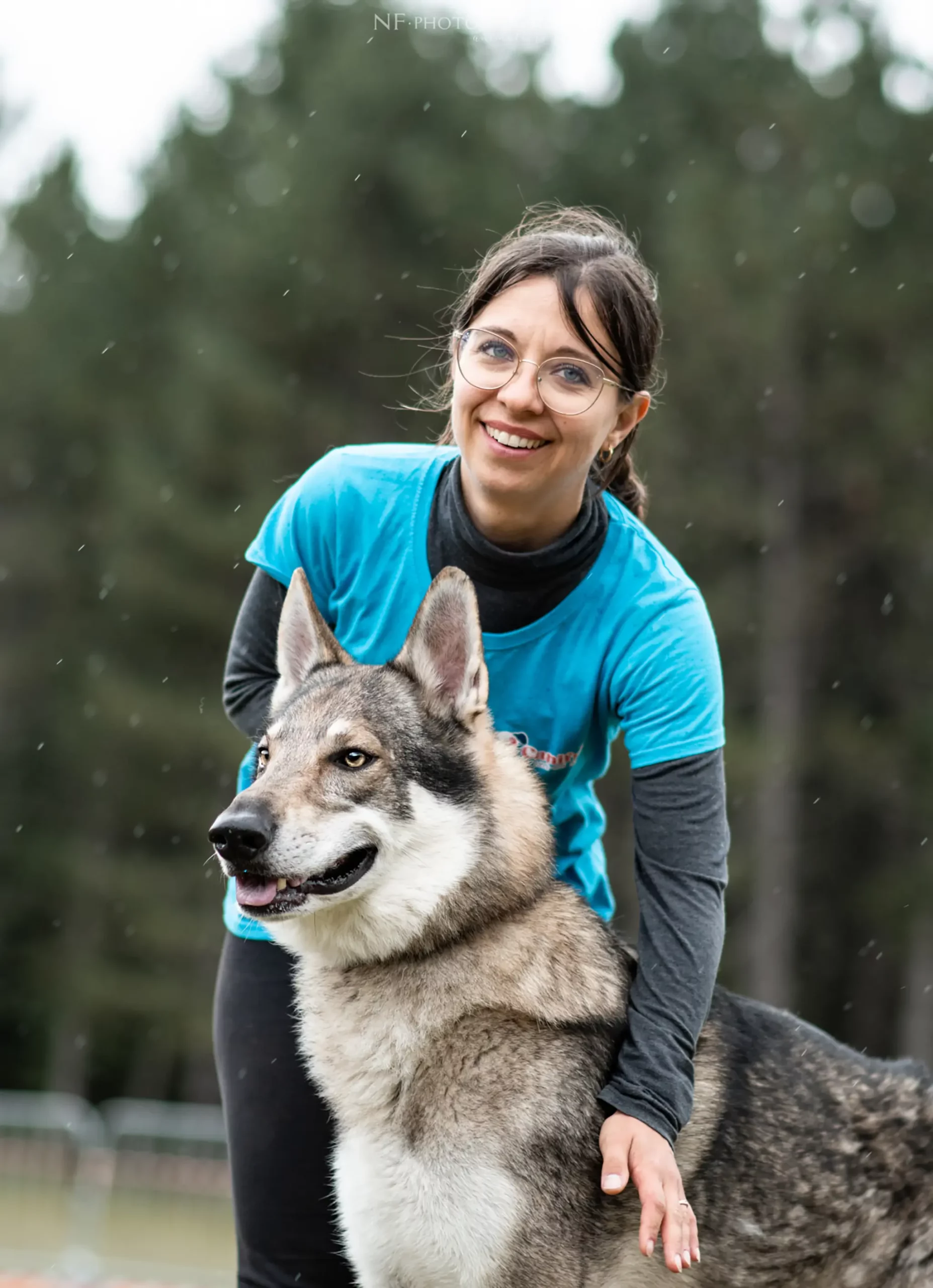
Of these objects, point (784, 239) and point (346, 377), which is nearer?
point (784, 239)

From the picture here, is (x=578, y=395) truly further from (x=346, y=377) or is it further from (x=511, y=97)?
(x=511, y=97)

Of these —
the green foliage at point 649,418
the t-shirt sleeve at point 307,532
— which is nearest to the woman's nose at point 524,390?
the t-shirt sleeve at point 307,532

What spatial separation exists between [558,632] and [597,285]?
2.81ft

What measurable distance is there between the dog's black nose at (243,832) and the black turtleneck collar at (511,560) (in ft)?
2.57

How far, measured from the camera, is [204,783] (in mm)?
24641

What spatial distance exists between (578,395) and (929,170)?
1986 cm

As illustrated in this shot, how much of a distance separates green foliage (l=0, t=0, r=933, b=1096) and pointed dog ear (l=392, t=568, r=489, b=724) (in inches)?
611

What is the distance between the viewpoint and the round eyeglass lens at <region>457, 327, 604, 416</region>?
11.9 ft

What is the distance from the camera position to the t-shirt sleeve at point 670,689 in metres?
3.47

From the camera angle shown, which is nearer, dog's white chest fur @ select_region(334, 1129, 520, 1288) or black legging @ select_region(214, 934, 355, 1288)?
dog's white chest fur @ select_region(334, 1129, 520, 1288)

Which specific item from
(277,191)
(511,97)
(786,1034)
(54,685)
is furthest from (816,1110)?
(54,685)

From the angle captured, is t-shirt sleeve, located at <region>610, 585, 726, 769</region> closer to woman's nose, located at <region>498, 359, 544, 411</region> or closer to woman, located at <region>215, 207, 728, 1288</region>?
woman, located at <region>215, 207, 728, 1288</region>

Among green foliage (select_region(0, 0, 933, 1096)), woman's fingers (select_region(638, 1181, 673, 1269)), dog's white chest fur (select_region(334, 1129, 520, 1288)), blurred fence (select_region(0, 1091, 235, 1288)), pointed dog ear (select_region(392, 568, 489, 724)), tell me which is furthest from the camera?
green foliage (select_region(0, 0, 933, 1096))

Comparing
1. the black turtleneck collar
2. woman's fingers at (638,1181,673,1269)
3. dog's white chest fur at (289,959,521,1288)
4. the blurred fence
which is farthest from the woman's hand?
the blurred fence
